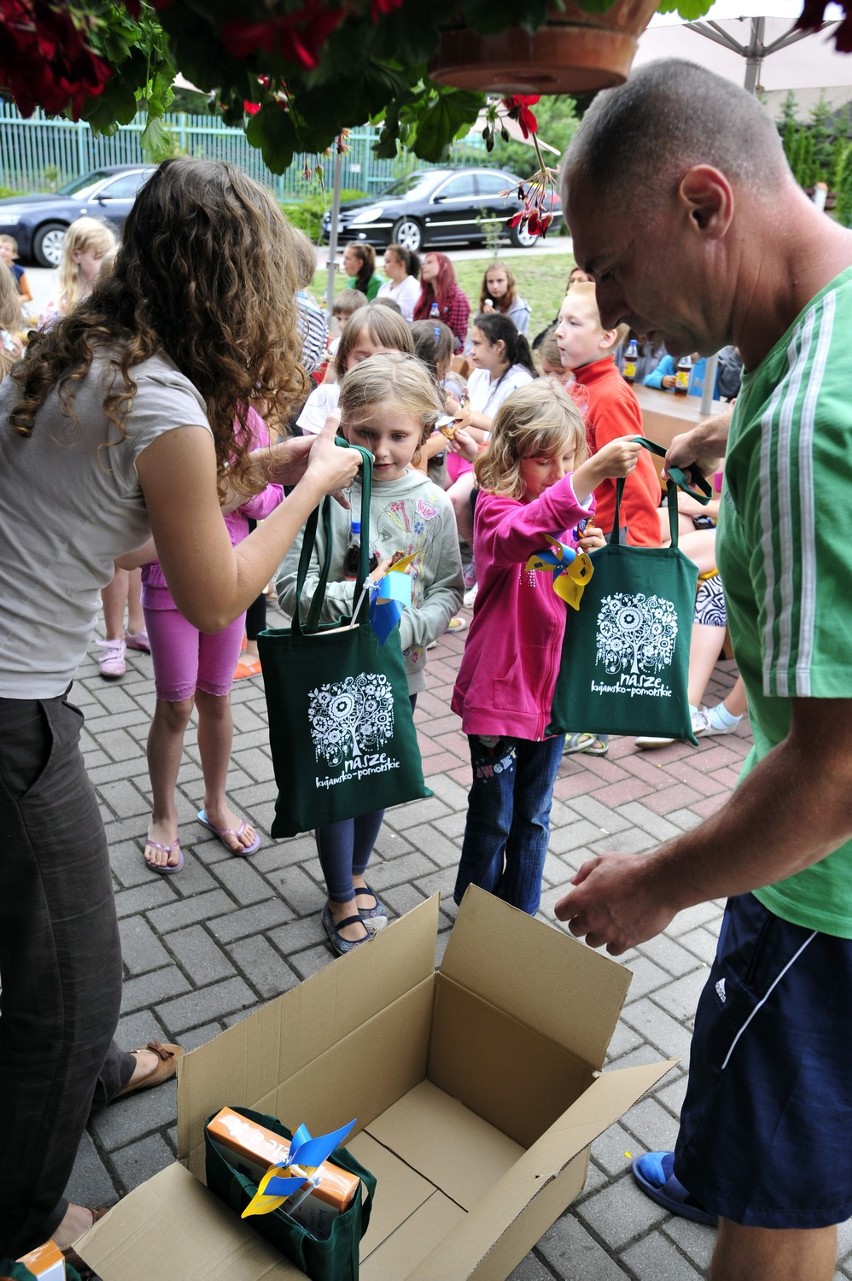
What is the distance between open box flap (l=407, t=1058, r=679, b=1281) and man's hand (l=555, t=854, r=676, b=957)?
1.45 feet

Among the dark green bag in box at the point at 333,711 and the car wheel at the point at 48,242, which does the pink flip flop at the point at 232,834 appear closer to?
the dark green bag in box at the point at 333,711

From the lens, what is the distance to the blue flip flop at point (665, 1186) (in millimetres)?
2508

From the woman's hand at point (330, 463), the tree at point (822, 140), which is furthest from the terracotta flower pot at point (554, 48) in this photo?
the tree at point (822, 140)

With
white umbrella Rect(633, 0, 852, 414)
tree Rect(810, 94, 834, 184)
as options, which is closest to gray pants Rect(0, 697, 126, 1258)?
white umbrella Rect(633, 0, 852, 414)

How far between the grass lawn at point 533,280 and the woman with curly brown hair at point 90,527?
12893mm

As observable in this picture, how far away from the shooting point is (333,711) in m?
2.64

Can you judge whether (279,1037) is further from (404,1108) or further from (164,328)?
(164,328)

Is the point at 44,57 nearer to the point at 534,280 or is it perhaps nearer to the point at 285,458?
the point at 285,458

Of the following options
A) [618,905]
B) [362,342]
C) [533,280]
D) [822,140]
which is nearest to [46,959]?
[618,905]

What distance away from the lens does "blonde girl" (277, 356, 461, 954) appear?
310 cm

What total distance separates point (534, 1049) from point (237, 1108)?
756 mm

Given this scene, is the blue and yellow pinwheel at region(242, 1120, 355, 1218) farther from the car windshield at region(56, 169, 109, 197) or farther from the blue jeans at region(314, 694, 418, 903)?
the car windshield at region(56, 169, 109, 197)

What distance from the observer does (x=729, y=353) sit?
8375 millimetres

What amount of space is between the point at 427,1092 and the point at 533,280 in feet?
57.7
